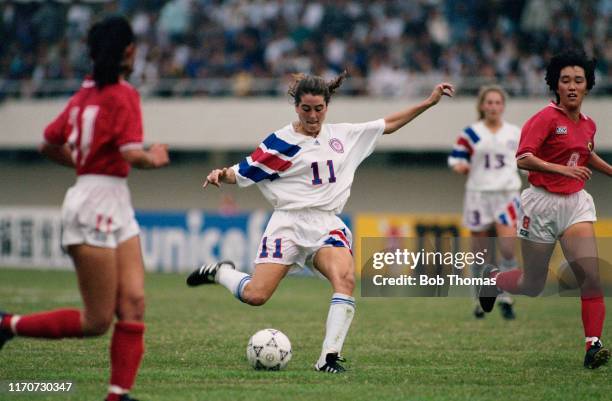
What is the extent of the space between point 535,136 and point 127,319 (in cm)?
400

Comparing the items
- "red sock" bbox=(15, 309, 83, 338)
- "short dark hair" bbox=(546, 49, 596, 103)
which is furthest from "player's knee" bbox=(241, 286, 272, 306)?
"short dark hair" bbox=(546, 49, 596, 103)

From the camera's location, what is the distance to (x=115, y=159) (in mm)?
6758

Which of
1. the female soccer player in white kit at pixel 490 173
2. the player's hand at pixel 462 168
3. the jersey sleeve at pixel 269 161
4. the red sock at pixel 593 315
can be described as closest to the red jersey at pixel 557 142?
the red sock at pixel 593 315

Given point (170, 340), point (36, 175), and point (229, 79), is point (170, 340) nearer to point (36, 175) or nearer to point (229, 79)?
point (229, 79)

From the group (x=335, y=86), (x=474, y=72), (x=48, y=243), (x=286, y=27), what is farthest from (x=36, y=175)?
(x=335, y=86)

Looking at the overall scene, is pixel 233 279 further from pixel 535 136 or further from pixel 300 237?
pixel 535 136

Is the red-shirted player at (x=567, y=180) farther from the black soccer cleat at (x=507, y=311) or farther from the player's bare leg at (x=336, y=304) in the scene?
the black soccer cleat at (x=507, y=311)

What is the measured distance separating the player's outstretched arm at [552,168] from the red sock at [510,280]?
1260mm

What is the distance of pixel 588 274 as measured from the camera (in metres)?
9.27

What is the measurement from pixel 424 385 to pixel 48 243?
19.1 m

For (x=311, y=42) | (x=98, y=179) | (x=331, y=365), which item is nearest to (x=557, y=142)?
(x=331, y=365)

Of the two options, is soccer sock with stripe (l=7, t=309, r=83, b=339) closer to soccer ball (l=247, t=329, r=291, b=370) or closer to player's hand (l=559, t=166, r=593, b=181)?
soccer ball (l=247, t=329, r=291, b=370)

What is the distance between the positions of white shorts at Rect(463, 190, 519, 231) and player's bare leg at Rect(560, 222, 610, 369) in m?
5.09

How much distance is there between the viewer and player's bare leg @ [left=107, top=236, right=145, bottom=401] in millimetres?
6746
